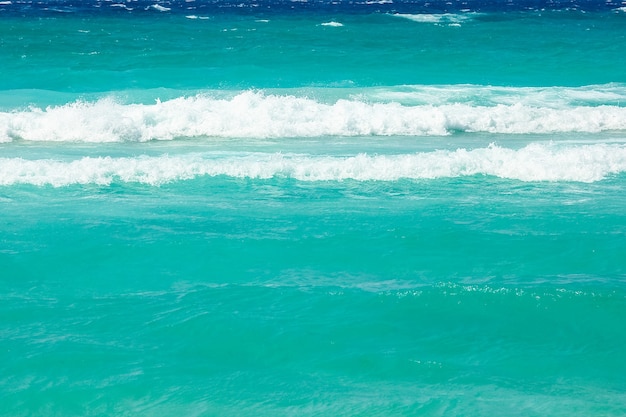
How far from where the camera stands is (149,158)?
15672 mm

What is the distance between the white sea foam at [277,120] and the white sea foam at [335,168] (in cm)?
338

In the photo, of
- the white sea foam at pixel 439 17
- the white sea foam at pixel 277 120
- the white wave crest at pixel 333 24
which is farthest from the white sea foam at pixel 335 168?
the white sea foam at pixel 439 17

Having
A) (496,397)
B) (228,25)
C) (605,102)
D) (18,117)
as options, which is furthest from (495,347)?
(228,25)

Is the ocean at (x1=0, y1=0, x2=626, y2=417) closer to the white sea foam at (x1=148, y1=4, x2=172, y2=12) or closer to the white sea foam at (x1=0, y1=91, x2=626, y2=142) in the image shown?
the white sea foam at (x1=0, y1=91, x2=626, y2=142)

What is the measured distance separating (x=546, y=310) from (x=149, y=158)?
8.57 meters

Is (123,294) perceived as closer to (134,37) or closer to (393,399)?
(393,399)

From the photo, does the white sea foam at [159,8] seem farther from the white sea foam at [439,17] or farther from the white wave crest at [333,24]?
the white sea foam at [439,17]

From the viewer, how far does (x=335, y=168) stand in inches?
577

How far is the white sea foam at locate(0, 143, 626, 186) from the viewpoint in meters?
14.2

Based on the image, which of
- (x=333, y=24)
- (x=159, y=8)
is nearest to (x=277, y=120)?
(x=333, y=24)

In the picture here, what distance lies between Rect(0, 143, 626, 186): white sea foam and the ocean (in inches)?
2.1

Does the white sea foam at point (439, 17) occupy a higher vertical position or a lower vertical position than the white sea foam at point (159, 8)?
lower

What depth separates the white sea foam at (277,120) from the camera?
61.4 feet

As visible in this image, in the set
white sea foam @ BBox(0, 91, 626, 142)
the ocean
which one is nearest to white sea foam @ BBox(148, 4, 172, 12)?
the ocean
